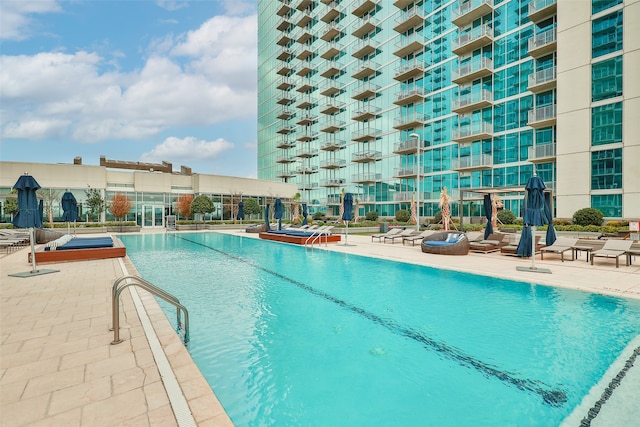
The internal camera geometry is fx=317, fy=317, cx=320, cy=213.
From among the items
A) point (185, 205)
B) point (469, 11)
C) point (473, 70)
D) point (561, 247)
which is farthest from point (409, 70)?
point (185, 205)

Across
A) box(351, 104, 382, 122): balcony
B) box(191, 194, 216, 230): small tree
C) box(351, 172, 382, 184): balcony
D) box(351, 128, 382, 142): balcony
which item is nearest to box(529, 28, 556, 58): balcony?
box(351, 104, 382, 122): balcony

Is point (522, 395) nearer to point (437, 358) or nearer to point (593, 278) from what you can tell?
point (437, 358)

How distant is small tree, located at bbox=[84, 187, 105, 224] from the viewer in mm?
29156

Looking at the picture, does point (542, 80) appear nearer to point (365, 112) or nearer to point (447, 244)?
point (365, 112)

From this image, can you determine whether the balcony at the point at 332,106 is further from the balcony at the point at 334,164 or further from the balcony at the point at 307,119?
the balcony at the point at 334,164

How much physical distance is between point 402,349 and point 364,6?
44322 millimetres

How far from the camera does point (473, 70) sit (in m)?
28.8

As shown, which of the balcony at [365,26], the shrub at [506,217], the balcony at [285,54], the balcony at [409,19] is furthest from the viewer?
the balcony at [285,54]

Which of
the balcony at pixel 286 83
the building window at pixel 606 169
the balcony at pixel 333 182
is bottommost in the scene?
the building window at pixel 606 169

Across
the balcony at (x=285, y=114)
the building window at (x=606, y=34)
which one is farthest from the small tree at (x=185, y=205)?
the building window at (x=606, y=34)

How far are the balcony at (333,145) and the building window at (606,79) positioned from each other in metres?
27.0

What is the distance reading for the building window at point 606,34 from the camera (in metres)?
20.2

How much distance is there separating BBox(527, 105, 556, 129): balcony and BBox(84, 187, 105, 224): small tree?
37.5 metres

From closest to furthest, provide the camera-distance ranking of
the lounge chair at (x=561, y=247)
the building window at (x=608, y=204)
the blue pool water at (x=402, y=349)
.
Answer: the blue pool water at (x=402, y=349)
the lounge chair at (x=561, y=247)
the building window at (x=608, y=204)
